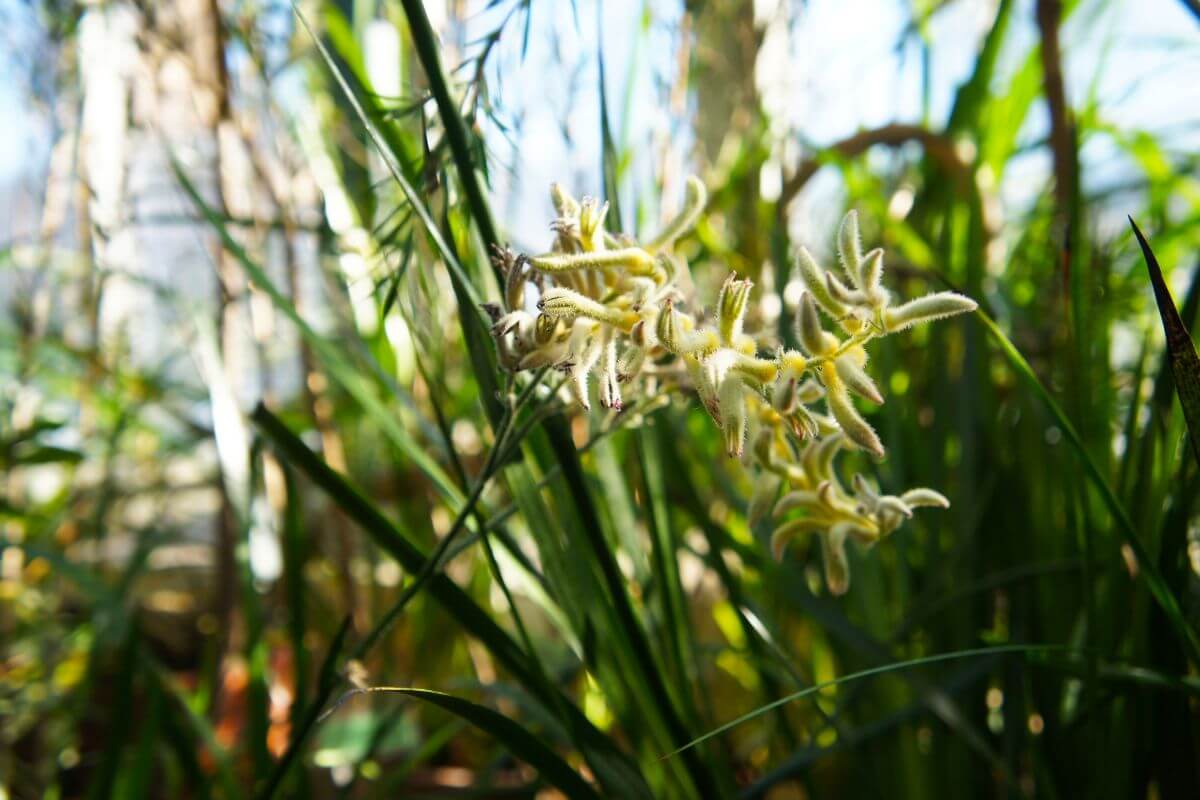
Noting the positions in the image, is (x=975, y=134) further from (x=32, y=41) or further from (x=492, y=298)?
(x=32, y=41)

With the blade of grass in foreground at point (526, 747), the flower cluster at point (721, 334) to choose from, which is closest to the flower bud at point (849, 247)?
the flower cluster at point (721, 334)

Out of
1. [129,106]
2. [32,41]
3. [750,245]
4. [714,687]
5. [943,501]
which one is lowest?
[714,687]

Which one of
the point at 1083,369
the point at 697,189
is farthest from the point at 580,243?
the point at 1083,369

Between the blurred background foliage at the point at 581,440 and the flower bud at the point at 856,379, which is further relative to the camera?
the blurred background foliage at the point at 581,440

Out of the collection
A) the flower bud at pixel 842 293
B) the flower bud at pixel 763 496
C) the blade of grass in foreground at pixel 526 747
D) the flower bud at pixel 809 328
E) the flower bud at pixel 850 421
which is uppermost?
the flower bud at pixel 842 293

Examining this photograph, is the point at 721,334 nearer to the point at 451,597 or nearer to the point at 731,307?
the point at 731,307

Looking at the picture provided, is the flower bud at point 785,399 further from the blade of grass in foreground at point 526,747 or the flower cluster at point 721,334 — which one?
the blade of grass in foreground at point 526,747

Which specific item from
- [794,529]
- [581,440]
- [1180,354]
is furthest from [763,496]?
[581,440]
